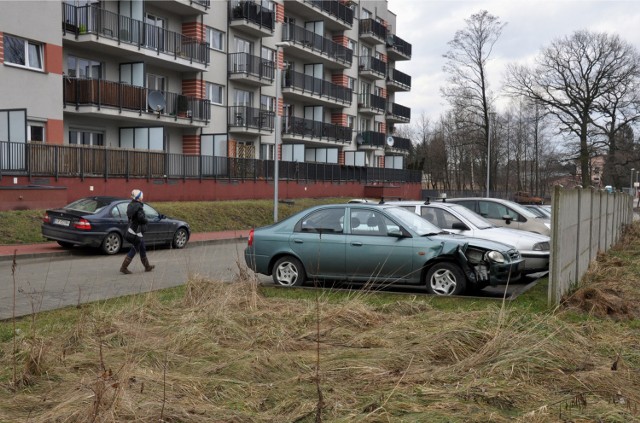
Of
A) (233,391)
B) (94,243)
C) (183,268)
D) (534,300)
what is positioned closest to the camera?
(233,391)

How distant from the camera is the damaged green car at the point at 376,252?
939 cm

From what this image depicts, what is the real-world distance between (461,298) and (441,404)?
5015 mm

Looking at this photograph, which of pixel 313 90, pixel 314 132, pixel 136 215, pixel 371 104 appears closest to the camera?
pixel 136 215

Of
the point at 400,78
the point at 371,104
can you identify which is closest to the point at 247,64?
the point at 371,104

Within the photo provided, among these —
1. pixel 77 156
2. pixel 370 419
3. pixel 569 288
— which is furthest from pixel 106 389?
pixel 77 156

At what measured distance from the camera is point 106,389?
4.25m

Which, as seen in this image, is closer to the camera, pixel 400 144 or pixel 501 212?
pixel 501 212

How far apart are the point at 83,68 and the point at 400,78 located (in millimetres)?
38385

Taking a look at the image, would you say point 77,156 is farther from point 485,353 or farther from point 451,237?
point 485,353

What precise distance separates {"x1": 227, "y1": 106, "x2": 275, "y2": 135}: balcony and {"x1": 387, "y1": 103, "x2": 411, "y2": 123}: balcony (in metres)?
24.0

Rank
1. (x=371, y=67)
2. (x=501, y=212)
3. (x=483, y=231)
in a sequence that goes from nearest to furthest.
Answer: (x=483, y=231)
(x=501, y=212)
(x=371, y=67)

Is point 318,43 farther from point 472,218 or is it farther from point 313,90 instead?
point 472,218

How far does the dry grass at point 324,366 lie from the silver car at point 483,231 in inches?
146

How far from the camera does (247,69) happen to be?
37.5m
